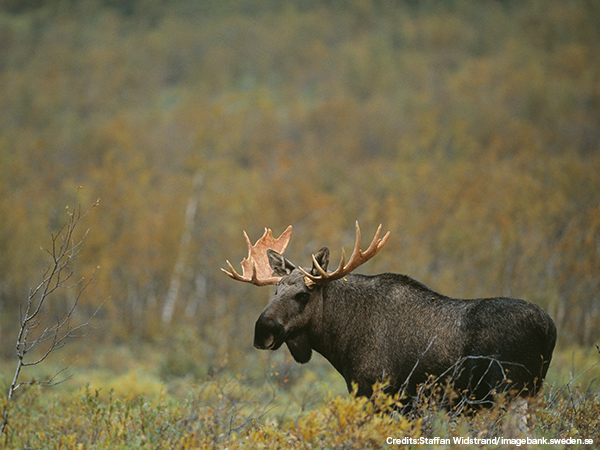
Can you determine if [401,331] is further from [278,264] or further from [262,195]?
[262,195]

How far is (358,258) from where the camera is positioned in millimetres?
5848

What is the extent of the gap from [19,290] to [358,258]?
25576 millimetres

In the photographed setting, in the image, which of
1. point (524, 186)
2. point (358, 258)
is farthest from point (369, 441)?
point (524, 186)

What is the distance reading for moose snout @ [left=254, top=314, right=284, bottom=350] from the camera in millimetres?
5480

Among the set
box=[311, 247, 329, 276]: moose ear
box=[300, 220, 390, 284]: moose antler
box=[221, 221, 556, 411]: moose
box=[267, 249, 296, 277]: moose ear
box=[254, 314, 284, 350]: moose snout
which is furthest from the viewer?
box=[267, 249, 296, 277]: moose ear

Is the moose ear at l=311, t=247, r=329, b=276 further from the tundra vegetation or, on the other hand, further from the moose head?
the tundra vegetation

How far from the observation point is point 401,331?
220 inches

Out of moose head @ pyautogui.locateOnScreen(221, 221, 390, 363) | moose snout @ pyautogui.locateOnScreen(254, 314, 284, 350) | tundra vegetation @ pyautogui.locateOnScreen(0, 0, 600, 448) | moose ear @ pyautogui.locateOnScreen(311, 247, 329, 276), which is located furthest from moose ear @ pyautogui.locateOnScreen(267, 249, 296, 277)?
tundra vegetation @ pyautogui.locateOnScreen(0, 0, 600, 448)

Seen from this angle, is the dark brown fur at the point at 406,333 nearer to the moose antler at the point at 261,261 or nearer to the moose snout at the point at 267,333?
the moose snout at the point at 267,333

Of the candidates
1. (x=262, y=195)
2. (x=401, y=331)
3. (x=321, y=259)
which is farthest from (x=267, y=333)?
(x=262, y=195)

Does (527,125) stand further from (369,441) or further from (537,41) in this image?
(369,441)

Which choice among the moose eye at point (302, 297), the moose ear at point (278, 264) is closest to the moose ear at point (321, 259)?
the moose eye at point (302, 297)

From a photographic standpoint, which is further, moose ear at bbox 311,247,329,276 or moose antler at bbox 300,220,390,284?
moose ear at bbox 311,247,329,276

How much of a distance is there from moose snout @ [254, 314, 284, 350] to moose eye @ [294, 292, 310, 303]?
35cm
